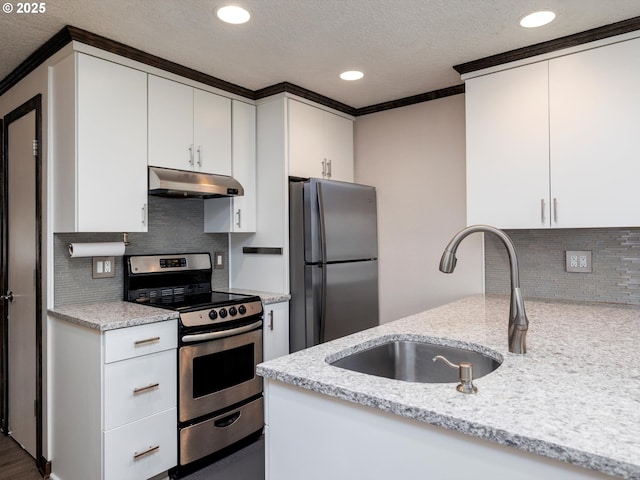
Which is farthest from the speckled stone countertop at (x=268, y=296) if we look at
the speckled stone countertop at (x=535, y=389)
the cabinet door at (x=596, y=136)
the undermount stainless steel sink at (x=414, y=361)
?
the cabinet door at (x=596, y=136)

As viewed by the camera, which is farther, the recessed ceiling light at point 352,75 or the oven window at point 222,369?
the recessed ceiling light at point 352,75

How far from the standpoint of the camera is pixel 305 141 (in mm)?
3129

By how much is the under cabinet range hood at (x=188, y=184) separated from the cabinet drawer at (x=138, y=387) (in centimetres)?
94

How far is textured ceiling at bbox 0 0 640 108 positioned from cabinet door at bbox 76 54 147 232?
0.73ft

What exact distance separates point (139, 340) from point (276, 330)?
96 centimetres

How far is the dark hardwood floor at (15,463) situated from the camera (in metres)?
2.35

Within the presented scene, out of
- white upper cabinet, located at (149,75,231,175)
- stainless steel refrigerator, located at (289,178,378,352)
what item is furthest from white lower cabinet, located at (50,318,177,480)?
white upper cabinet, located at (149,75,231,175)

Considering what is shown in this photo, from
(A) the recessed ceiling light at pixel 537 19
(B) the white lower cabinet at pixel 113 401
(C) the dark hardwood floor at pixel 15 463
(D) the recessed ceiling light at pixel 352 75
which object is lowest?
(C) the dark hardwood floor at pixel 15 463

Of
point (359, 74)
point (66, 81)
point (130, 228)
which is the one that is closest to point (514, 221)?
point (359, 74)

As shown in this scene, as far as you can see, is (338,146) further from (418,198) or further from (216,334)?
(216,334)

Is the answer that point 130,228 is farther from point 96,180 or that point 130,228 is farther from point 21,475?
point 21,475

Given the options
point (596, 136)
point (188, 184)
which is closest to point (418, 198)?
point (596, 136)

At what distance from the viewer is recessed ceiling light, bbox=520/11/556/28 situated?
2020 millimetres

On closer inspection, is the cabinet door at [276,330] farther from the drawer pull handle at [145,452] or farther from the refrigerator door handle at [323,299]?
the drawer pull handle at [145,452]
